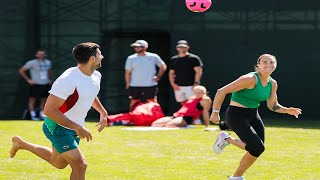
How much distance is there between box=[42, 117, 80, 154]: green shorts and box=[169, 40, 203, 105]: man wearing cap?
419 inches

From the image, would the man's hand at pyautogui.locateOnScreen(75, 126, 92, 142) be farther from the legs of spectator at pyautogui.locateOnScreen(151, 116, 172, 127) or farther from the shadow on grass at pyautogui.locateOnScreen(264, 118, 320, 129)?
the shadow on grass at pyautogui.locateOnScreen(264, 118, 320, 129)

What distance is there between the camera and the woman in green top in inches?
354

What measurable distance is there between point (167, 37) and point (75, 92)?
49.3 ft

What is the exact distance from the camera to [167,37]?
2252 centimetres

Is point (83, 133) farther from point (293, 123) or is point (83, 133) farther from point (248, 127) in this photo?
point (293, 123)

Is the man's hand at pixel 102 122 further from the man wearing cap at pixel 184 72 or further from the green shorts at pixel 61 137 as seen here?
the man wearing cap at pixel 184 72

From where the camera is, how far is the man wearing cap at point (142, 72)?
1866 centimetres

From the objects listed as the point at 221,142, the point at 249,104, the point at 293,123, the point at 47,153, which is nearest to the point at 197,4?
the point at 221,142

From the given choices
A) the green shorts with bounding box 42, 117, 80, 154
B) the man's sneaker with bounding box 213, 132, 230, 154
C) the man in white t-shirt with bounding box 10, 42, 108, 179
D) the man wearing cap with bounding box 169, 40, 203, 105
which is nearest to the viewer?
the man in white t-shirt with bounding box 10, 42, 108, 179

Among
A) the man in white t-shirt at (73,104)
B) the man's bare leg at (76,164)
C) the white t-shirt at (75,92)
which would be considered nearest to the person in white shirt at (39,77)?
the man in white t-shirt at (73,104)

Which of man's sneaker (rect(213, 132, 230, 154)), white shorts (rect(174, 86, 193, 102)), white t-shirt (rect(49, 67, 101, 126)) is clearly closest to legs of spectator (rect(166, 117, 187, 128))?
white shorts (rect(174, 86, 193, 102))

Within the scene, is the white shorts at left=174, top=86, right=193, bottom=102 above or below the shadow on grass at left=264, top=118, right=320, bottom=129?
above

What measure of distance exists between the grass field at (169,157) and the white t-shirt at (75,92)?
7.18 ft

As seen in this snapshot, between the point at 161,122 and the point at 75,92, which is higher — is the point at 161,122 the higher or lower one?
the lower one
